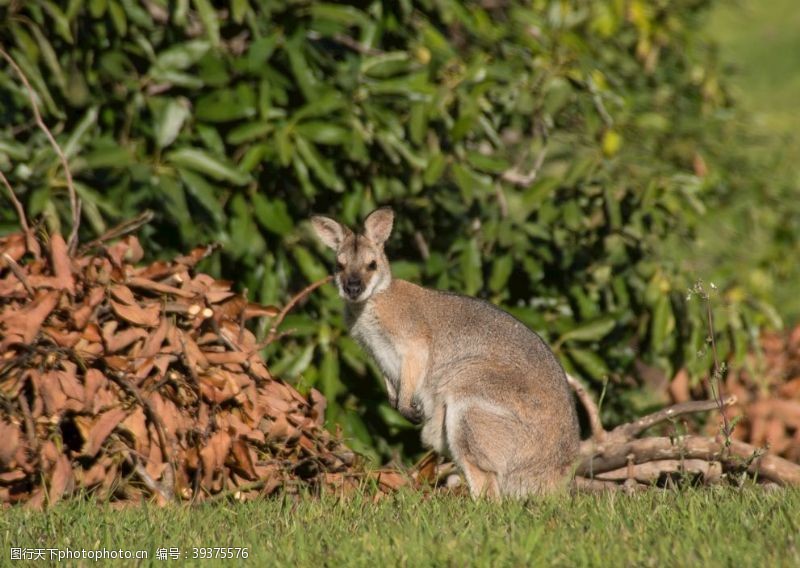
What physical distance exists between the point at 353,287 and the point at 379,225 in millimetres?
414

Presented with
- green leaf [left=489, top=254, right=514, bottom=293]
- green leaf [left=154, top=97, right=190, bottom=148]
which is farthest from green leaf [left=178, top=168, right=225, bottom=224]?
green leaf [left=489, top=254, right=514, bottom=293]

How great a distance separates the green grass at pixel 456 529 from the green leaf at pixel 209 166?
1.85 meters

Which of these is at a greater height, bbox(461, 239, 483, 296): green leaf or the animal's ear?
the animal's ear

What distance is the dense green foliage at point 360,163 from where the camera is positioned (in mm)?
6750

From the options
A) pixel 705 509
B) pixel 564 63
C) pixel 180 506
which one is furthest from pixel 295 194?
pixel 705 509

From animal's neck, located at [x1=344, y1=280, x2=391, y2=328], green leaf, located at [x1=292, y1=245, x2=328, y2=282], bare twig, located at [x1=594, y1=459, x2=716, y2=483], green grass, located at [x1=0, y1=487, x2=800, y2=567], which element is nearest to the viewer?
green grass, located at [x1=0, y1=487, x2=800, y2=567]

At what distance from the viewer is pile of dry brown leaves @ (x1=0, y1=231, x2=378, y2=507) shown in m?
5.57

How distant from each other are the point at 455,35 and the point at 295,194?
223 centimetres

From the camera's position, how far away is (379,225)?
23.0 ft

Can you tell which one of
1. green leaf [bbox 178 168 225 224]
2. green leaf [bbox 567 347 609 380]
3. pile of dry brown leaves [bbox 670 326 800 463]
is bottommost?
pile of dry brown leaves [bbox 670 326 800 463]

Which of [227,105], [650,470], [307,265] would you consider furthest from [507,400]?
[227,105]

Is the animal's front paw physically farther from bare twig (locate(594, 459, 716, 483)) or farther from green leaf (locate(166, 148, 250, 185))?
green leaf (locate(166, 148, 250, 185))

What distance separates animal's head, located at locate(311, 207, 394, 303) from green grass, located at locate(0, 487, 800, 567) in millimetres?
1502

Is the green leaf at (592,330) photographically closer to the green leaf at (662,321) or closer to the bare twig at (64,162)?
the green leaf at (662,321)
